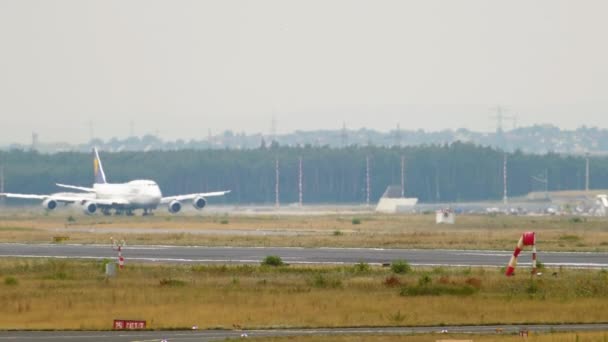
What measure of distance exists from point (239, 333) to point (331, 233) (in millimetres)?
64823

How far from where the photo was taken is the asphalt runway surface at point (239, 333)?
118ft

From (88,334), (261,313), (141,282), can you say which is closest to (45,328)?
(88,334)

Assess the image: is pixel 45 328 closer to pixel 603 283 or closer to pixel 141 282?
pixel 141 282

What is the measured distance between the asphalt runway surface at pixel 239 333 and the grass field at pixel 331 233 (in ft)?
125

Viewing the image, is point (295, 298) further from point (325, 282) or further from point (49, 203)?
point (49, 203)

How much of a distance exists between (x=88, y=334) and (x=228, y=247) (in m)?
44.3

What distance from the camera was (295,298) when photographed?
45.6 m

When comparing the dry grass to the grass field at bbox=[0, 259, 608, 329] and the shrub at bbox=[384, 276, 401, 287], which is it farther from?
the shrub at bbox=[384, 276, 401, 287]

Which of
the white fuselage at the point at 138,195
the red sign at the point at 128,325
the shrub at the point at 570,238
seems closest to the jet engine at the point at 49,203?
the white fuselage at the point at 138,195

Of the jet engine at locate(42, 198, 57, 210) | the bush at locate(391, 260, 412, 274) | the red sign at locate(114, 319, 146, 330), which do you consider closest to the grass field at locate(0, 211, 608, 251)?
the bush at locate(391, 260, 412, 274)

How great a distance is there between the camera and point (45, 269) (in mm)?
59344

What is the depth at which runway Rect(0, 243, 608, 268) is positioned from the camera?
65.5 metres

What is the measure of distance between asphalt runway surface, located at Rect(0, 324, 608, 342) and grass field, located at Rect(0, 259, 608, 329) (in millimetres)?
1254

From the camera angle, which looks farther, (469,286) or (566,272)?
(566,272)
